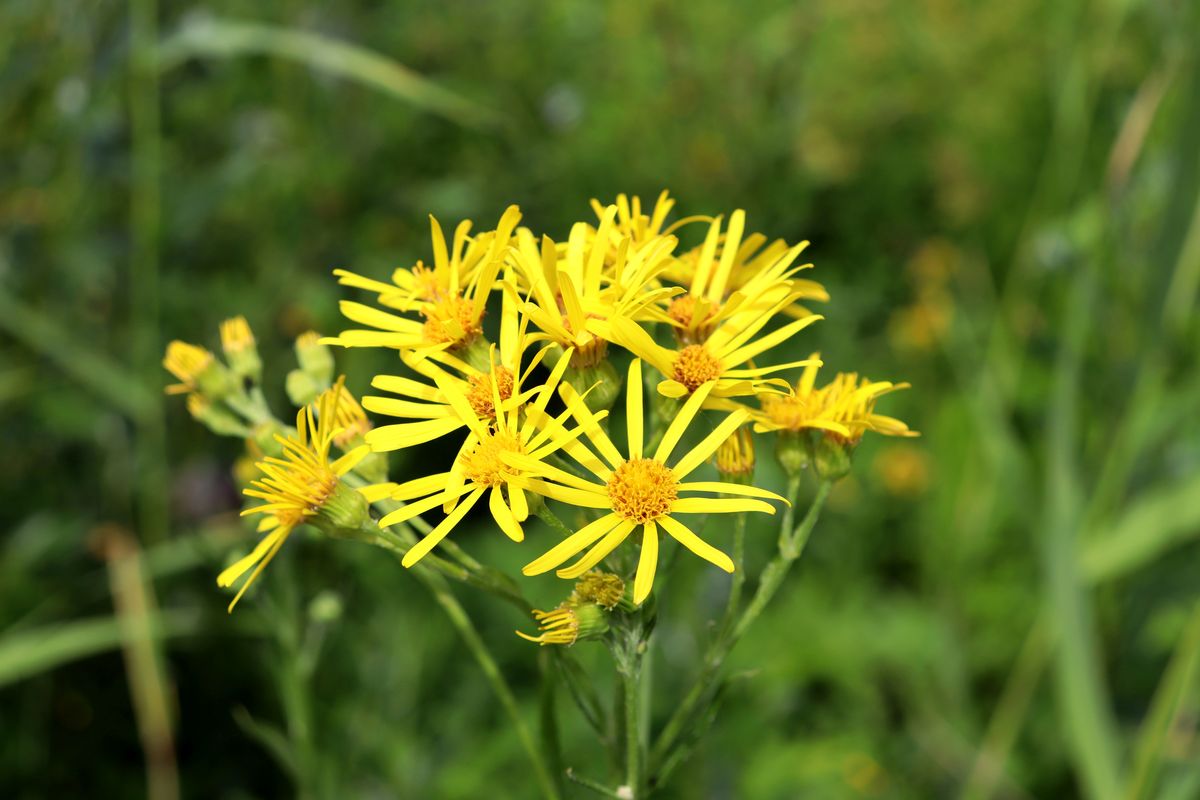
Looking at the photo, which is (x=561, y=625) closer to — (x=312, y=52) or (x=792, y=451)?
(x=792, y=451)

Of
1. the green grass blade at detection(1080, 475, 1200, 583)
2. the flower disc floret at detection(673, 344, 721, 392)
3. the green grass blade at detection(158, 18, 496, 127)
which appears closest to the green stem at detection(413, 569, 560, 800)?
the flower disc floret at detection(673, 344, 721, 392)

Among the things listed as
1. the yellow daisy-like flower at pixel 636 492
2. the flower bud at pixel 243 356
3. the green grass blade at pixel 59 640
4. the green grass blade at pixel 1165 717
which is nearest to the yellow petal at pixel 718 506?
the yellow daisy-like flower at pixel 636 492

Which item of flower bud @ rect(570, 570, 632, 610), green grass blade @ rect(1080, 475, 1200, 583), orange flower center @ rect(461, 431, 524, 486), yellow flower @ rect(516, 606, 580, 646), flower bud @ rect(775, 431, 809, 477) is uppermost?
green grass blade @ rect(1080, 475, 1200, 583)

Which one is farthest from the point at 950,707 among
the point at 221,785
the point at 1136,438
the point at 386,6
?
the point at 386,6

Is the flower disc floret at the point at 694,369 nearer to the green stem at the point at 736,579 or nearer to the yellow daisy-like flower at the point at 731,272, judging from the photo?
the yellow daisy-like flower at the point at 731,272

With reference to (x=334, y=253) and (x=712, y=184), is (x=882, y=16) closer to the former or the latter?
(x=712, y=184)

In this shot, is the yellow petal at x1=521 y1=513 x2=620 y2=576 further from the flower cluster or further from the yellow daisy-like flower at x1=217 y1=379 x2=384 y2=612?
the yellow daisy-like flower at x1=217 y1=379 x2=384 y2=612
